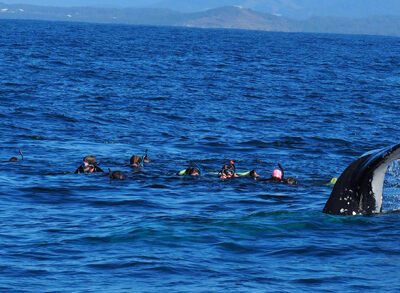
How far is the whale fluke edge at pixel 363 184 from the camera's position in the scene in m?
11.3

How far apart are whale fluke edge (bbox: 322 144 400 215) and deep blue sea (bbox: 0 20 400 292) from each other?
944 mm

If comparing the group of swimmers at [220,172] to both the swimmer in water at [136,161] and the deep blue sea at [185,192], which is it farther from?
the deep blue sea at [185,192]

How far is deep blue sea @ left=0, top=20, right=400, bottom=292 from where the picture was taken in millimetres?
12148

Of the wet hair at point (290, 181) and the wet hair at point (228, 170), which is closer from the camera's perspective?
the wet hair at point (290, 181)

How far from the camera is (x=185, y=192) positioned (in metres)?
20.4

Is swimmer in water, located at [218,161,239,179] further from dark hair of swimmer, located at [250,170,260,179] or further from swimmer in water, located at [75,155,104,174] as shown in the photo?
swimmer in water, located at [75,155,104,174]

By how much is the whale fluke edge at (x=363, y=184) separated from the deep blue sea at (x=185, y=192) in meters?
0.94

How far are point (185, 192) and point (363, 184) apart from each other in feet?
29.6

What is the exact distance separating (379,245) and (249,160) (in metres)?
13.5

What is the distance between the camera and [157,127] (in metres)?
34.5

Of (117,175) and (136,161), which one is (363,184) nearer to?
(117,175)

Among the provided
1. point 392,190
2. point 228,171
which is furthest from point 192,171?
point 392,190

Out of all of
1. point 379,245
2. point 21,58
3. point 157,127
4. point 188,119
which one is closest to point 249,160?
point 157,127

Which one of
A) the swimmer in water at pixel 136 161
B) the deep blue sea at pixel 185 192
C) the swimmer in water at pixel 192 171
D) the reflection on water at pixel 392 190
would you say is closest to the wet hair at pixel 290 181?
the deep blue sea at pixel 185 192
